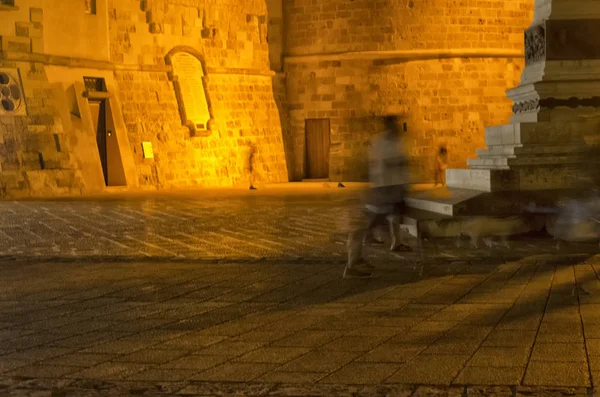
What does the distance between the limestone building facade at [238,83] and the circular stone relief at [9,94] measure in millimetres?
33

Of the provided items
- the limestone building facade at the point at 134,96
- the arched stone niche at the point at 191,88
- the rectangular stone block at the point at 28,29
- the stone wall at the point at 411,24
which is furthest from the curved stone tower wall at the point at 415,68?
the rectangular stone block at the point at 28,29

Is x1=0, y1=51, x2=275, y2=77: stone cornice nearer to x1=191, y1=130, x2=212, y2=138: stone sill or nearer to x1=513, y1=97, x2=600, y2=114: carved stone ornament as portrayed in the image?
x1=191, y1=130, x2=212, y2=138: stone sill

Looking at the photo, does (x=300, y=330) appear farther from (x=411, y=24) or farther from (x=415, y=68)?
(x=411, y=24)

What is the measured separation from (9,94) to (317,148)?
10072 mm

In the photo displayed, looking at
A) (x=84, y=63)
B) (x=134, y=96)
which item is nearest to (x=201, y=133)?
(x=134, y=96)

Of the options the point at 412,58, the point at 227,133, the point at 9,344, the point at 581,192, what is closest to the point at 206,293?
the point at 9,344

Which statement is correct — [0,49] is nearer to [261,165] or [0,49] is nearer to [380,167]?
[261,165]

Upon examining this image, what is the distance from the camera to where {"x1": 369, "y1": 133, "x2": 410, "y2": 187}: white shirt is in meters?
8.02

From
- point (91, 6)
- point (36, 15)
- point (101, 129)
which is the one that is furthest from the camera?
point (101, 129)

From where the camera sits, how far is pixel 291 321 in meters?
5.82

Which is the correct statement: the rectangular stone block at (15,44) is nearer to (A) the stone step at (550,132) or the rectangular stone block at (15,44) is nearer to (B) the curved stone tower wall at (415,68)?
(B) the curved stone tower wall at (415,68)

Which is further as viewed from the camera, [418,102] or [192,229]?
[418,102]

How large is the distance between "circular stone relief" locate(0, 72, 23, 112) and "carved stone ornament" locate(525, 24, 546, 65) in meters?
10.8

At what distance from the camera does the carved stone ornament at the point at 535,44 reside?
1112 cm
